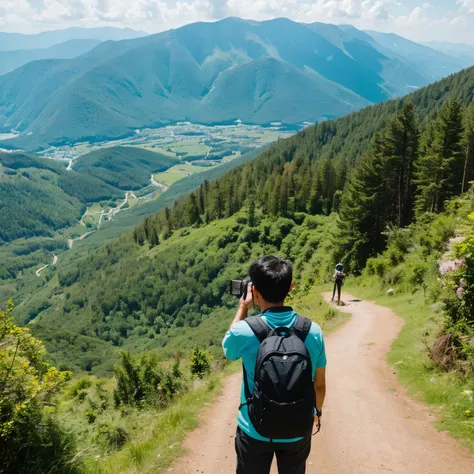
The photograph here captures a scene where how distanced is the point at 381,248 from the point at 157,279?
83303 mm

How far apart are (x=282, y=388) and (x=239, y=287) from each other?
70.8 inches

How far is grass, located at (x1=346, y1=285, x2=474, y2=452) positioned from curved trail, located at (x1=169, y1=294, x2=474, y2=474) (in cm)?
25

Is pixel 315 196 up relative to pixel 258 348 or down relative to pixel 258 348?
down

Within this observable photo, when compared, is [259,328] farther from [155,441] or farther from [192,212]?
[192,212]

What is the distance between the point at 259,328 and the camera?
4.39 meters

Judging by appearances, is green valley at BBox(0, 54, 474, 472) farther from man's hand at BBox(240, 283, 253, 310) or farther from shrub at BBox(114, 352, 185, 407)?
man's hand at BBox(240, 283, 253, 310)

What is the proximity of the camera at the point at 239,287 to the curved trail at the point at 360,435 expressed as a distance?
4.14m

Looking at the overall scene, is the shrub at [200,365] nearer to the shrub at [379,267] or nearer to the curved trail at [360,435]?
the curved trail at [360,435]

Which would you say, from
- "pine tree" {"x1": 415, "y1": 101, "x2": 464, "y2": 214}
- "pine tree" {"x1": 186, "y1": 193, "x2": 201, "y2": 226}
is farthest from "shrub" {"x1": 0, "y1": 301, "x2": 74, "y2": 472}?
"pine tree" {"x1": 186, "y1": 193, "x2": 201, "y2": 226}

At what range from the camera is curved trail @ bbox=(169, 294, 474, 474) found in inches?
288

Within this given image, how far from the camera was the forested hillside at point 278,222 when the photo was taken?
38875 millimetres

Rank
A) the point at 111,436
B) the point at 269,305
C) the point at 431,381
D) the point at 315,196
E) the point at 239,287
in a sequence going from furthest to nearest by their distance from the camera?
1. the point at 315,196
2. the point at 431,381
3. the point at 111,436
4. the point at 239,287
5. the point at 269,305

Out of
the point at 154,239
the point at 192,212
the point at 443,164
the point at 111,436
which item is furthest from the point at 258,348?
the point at 154,239

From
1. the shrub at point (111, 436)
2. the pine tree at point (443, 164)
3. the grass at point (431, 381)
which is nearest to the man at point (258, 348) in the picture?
the grass at point (431, 381)
